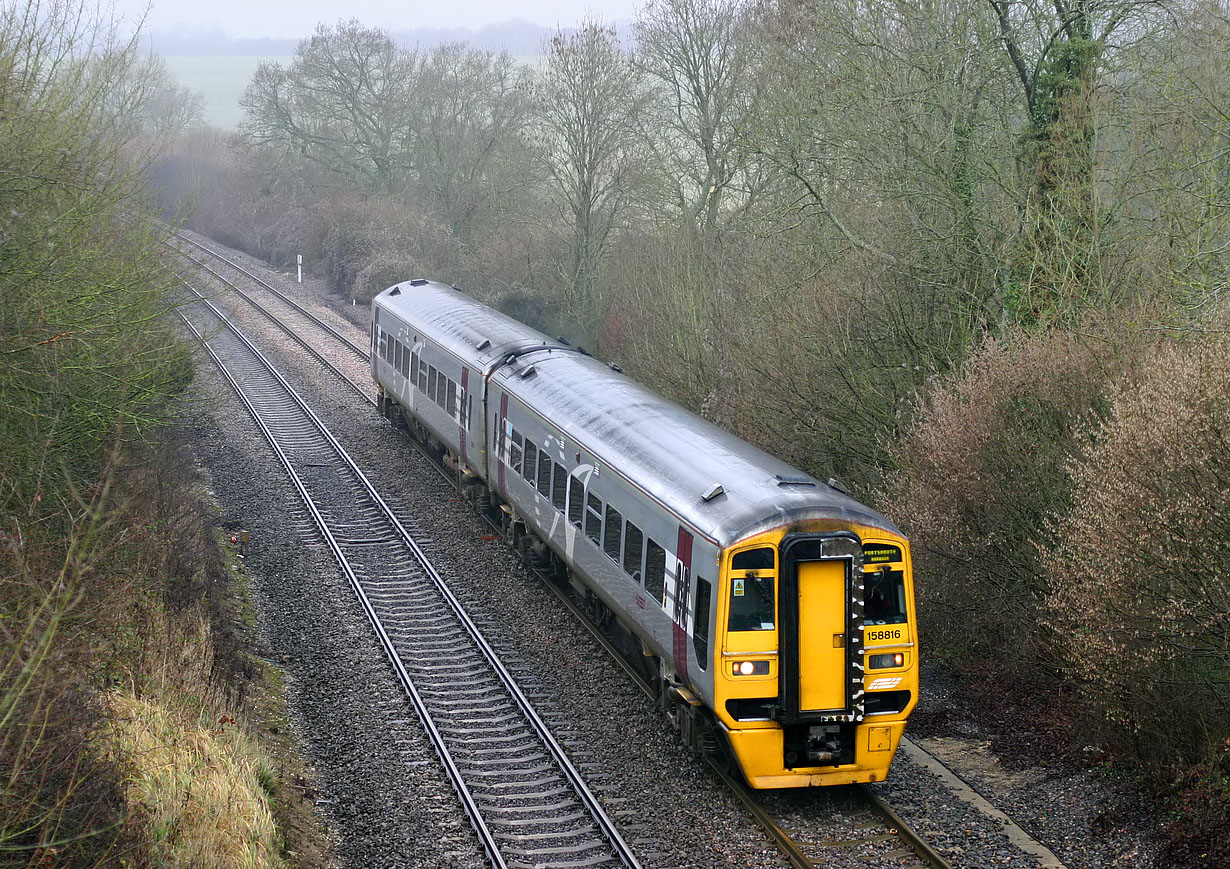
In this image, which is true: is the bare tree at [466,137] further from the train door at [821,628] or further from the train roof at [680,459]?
the train door at [821,628]

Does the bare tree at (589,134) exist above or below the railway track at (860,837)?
above

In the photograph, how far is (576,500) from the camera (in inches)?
517

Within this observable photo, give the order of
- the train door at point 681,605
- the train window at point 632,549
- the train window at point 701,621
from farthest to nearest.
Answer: the train window at point 632,549, the train door at point 681,605, the train window at point 701,621

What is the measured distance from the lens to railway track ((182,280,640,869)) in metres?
9.34

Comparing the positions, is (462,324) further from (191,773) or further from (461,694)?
(191,773)

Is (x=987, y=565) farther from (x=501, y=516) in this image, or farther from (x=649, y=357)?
(x=649, y=357)

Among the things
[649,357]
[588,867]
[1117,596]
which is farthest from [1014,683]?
[649,357]

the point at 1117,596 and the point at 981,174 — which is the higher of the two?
the point at 981,174

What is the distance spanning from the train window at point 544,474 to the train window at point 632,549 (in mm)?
2814

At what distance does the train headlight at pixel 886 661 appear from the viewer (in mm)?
9578

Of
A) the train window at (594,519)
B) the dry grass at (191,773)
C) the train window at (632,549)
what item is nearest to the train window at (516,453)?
the train window at (594,519)

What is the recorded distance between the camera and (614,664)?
42.0 feet

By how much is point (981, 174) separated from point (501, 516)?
333 inches

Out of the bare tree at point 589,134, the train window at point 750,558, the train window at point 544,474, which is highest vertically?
the bare tree at point 589,134
